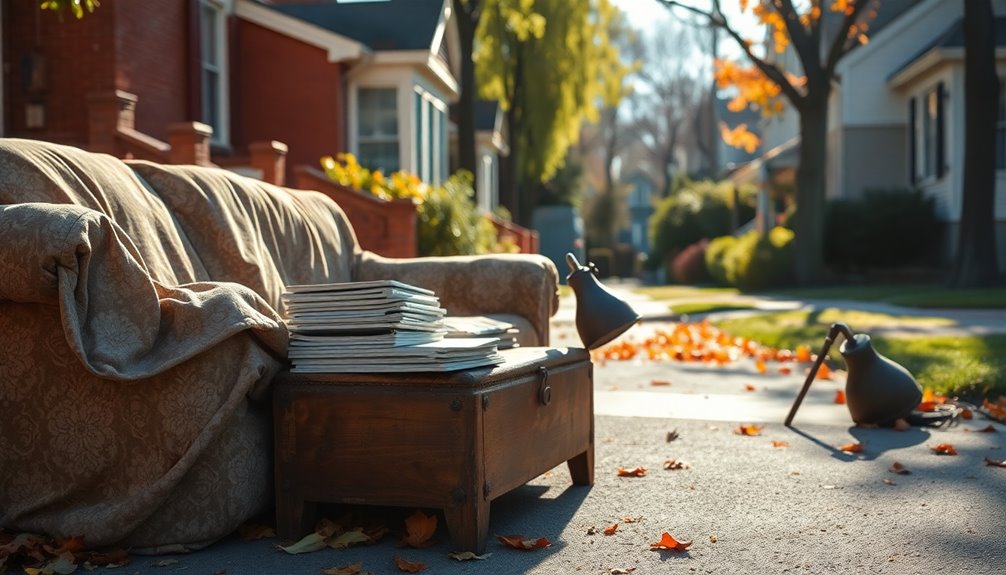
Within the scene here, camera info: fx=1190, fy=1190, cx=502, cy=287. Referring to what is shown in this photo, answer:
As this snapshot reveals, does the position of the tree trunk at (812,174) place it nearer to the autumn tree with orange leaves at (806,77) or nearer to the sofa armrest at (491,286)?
the autumn tree with orange leaves at (806,77)

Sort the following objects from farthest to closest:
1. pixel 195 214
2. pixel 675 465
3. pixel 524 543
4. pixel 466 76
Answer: pixel 466 76, pixel 675 465, pixel 195 214, pixel 524 543

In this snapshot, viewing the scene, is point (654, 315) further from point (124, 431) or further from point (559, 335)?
point (124, 431)

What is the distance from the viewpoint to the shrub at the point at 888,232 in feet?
77.0

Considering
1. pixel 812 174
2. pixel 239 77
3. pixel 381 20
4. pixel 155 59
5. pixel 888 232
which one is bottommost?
pixel 888 232

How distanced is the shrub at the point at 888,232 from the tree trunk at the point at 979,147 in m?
4.51

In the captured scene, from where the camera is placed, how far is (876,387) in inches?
233

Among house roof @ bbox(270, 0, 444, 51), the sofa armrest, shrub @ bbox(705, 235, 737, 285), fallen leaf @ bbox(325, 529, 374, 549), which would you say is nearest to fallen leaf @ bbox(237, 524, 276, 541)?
fallen leaf @ bbox(325, 529, 374, 549)

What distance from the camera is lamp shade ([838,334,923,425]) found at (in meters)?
5.90

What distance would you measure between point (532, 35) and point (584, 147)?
114 ft

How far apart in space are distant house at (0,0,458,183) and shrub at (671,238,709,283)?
37.0 feet

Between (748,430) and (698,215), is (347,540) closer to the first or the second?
(748,430)

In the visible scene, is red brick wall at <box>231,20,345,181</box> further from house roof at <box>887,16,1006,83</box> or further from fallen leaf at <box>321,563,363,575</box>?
fallen leaf at <box>321,563,363,575</box>

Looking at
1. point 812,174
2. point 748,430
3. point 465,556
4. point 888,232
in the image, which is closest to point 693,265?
point 888,232

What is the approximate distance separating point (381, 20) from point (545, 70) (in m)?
9.56
